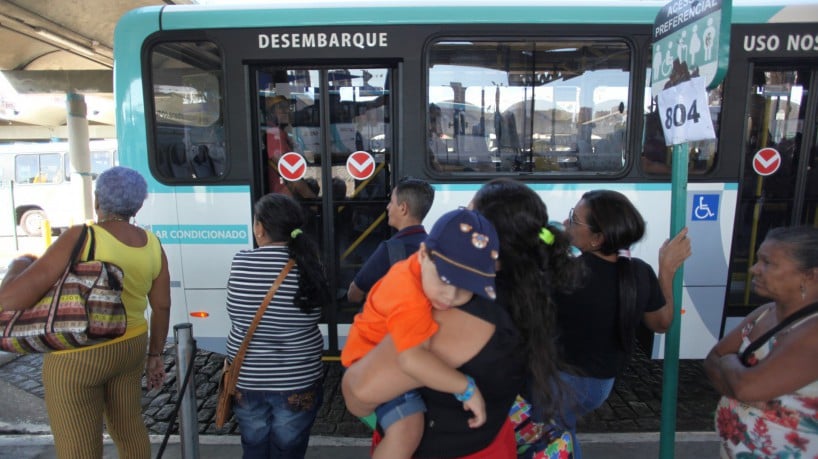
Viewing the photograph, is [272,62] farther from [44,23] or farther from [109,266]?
[44,23]

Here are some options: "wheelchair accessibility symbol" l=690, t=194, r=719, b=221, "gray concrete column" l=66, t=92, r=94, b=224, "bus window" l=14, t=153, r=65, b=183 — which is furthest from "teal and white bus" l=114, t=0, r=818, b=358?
"bus window" l=14, t=153, r=65, b=183

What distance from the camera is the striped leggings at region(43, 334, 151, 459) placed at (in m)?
2.25

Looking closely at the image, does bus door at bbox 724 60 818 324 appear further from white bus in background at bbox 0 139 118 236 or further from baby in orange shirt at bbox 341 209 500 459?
white bus in background at bbox 0 139 118 236

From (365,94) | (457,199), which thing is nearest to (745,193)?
(457,199)

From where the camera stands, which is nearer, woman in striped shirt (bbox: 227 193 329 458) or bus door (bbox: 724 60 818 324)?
woman in striped shirt (bbox: 227 193 329 458)

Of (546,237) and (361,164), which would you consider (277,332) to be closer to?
(546,237)

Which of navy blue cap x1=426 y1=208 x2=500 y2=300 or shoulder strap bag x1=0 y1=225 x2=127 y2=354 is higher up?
navy blue cap x1=426 y1=208 x2=500 y2=300

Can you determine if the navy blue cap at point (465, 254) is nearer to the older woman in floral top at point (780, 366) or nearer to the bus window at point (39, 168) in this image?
the older woman in floral top at point (780, 366)

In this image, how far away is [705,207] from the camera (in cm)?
398

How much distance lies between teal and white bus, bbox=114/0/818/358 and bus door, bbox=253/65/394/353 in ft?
0.06

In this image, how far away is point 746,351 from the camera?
A: 6.23ft

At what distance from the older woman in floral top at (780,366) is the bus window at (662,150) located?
2.20 m

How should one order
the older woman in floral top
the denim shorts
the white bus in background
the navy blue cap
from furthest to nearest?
the white bus in background < the older woman in floral top < the denim shorts < the navy blue cap

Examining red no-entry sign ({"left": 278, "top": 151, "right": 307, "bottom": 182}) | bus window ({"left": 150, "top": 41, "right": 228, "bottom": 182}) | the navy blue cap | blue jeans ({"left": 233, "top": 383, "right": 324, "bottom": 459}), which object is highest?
bus window ({"left": 150, "top": 41, "right": 228, "bottom": 182})
